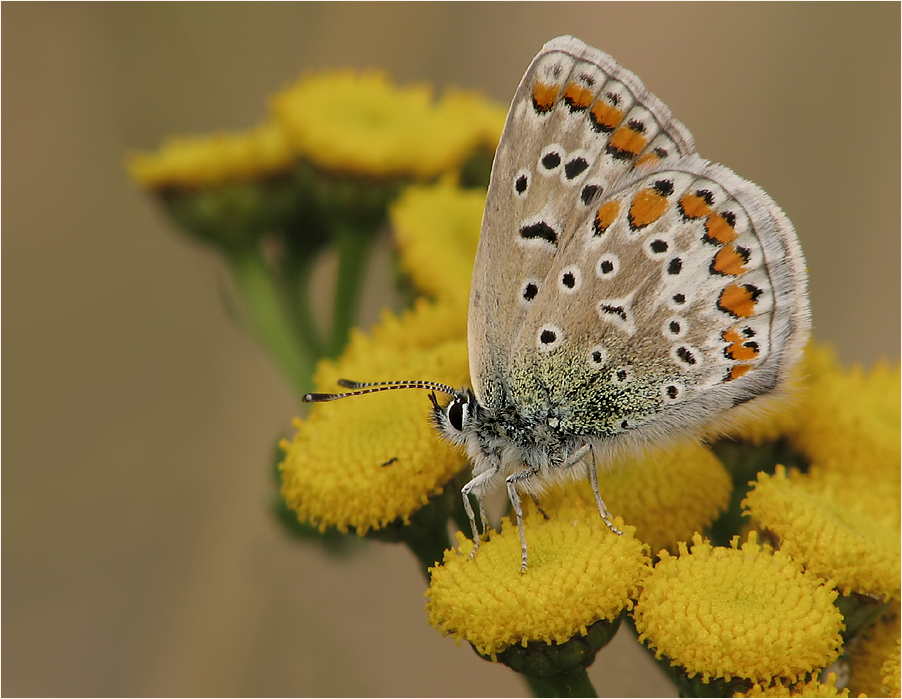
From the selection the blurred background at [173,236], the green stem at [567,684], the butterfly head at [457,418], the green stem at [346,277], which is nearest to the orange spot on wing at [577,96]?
the butterfly head at [457,418]

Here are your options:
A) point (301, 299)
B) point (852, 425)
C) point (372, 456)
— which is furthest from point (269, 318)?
point (852, 425)

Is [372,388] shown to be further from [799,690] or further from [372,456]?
[799,690]

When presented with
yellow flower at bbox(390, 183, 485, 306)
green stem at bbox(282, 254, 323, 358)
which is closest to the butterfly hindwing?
yellow flower at bbox(390, 183, 485, 306)

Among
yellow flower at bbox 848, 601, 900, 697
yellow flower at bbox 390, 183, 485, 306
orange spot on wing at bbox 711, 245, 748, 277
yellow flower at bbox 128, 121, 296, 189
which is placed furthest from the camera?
yellow flower at bbox 128, 121, 296, 189

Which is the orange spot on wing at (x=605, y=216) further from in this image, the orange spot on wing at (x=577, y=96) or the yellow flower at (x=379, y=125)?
the yellow flower at (x=379, y=125)

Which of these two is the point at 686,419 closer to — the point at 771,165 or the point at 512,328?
the point at 512,328

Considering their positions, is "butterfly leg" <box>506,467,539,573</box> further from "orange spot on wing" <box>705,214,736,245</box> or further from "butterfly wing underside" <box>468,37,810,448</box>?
"orange spot on wing" <box>705,214,736,245</box>
